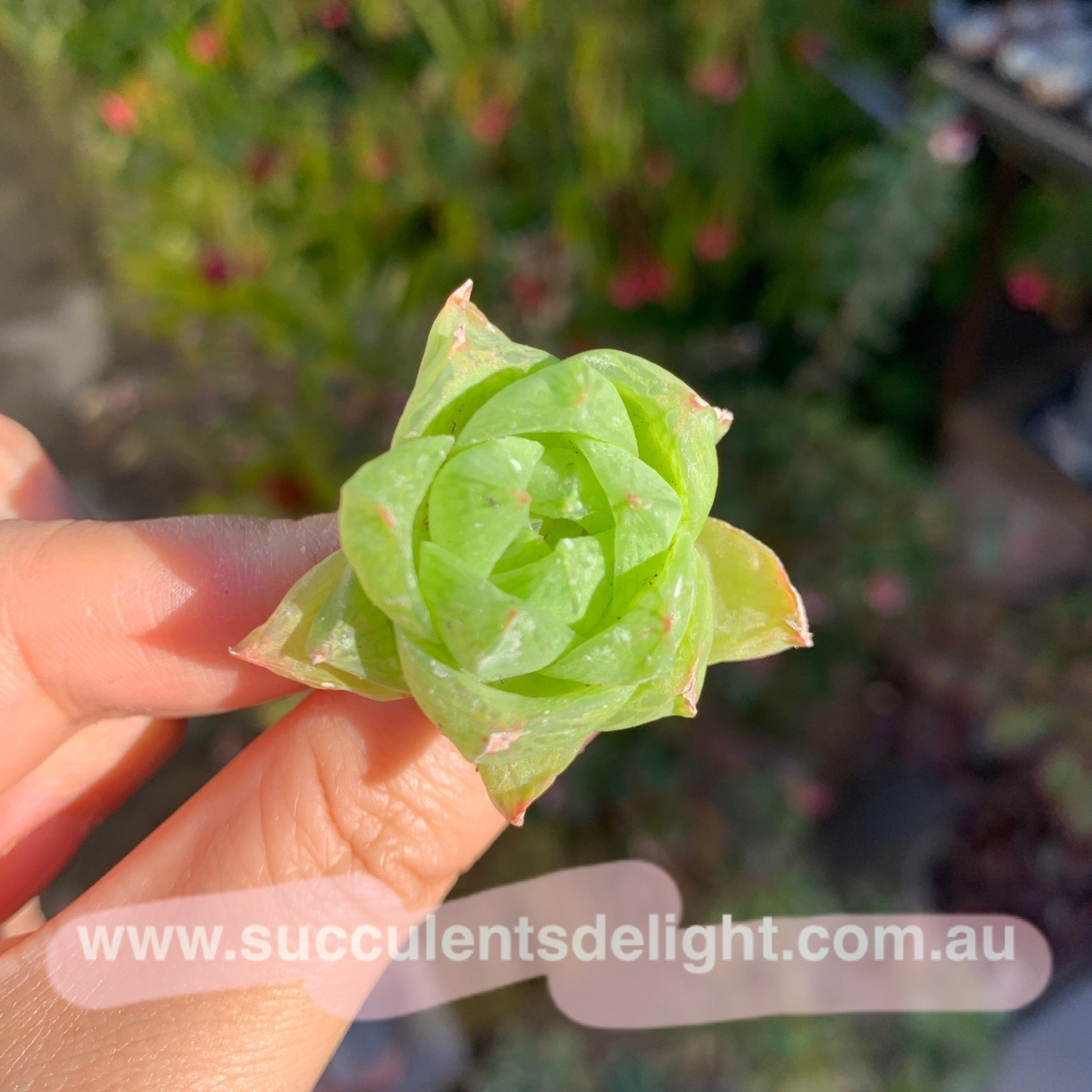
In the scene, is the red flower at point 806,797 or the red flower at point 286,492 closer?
the red flower at point 806,797

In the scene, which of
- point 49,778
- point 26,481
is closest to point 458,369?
point 26,481

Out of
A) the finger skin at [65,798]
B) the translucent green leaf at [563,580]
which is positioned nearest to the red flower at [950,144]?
the translucent green leaf at [563,580]

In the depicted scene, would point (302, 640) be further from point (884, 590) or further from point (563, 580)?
point (884, 590)

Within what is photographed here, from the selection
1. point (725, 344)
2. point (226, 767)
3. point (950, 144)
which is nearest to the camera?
point (226, 767)

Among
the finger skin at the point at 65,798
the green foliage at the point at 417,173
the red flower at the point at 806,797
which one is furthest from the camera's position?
the green foliage at the point at 417,173

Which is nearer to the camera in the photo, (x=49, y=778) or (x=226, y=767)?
(x=226, y=767)

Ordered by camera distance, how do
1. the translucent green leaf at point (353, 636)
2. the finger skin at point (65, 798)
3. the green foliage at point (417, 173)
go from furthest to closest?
the green foliage at point (417, 173)
the finger skin at point (65, 798)
the translucent green leaf at point (353, 636)

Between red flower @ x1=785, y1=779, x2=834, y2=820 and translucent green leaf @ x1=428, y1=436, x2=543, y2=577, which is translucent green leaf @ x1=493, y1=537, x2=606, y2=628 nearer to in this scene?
translucent green leaf @ x1=428, y1=436, x2=543, y2=577

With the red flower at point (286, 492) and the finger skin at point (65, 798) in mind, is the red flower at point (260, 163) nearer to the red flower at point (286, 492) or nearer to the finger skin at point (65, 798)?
the red flower at point (286, 492)
